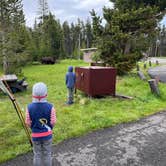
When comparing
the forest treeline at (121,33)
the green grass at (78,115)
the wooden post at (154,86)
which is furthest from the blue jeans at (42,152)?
the forest treeline at (121,33)

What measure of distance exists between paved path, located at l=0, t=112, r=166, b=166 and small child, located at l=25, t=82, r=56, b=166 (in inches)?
22.0

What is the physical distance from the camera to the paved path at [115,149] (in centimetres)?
439

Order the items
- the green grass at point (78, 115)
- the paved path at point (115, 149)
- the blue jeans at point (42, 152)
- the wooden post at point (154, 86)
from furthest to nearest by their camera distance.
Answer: the wooden post at point (154, 86) < the green grass at point (78, 115) < the paved path at point (115, 149) < the blue jeans at point (42, 152)

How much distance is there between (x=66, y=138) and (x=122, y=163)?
1.68 m

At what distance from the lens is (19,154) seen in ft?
15.6

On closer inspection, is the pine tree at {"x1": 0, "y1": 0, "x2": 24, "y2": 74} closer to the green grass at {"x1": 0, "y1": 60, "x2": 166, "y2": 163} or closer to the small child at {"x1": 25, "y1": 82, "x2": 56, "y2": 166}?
the green grass at {"x1": 0, "y1": 60, "x2": 166, "y2": 163}

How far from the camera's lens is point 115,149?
A: 494 centimetres

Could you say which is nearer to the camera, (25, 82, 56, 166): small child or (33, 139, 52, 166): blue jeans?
(25, 82, 56, 166): small child

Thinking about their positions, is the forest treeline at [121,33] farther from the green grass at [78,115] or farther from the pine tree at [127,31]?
the green grass at [78,115]

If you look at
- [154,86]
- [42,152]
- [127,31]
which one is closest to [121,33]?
[127,31]

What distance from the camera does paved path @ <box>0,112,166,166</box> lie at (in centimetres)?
439

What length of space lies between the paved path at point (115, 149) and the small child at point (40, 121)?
559 mm

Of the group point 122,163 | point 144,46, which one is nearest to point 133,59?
point 144,46

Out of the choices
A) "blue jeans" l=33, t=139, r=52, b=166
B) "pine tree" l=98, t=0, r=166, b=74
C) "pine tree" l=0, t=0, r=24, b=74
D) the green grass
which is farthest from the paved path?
"pine tree" l=0, t=0, r=24, b=74
